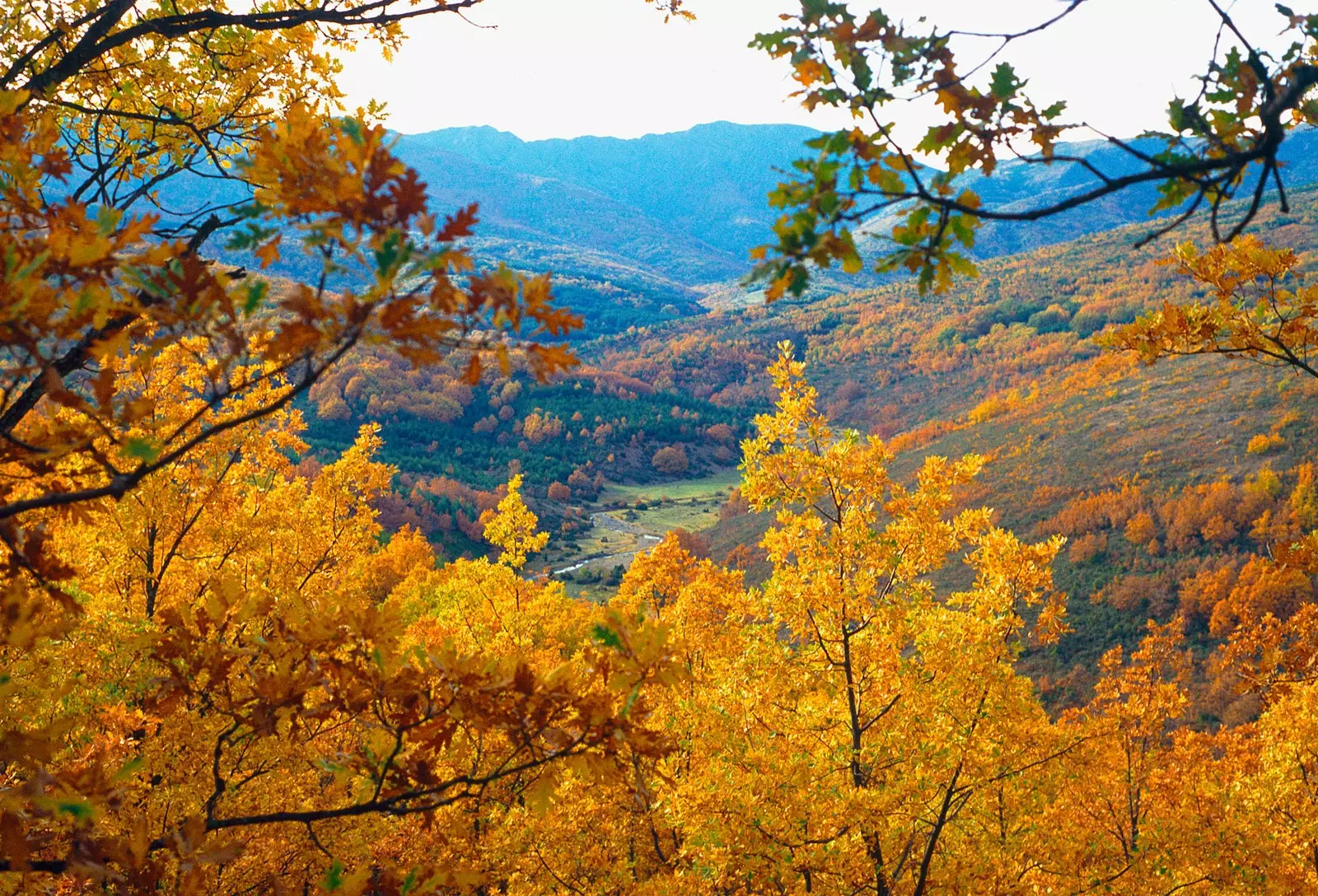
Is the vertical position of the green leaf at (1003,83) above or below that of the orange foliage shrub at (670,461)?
above

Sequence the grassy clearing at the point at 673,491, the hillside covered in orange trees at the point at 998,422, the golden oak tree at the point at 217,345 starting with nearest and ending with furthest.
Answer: the golden oak tree at the point at 217,345
the hillside covered in orange trees at the point at 998,422
the grassy clearing at the point at 673,491

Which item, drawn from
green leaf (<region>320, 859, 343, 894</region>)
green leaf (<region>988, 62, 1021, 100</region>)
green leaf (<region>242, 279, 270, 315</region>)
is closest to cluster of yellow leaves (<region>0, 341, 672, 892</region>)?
green leaf (<region>320, 859, 343, 894</region>)

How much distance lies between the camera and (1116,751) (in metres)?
13.7

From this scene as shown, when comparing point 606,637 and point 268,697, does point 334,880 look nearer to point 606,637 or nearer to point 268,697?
point 268,697

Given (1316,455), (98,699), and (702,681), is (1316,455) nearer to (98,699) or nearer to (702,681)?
(702,681)

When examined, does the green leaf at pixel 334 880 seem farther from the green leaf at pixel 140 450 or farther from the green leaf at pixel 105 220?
the green leaf at pixel 105 220

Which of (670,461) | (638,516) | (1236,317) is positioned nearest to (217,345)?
(1236,317)

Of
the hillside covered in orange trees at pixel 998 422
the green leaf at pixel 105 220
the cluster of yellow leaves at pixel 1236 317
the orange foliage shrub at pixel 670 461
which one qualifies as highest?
the green leaf at pixel 105 220

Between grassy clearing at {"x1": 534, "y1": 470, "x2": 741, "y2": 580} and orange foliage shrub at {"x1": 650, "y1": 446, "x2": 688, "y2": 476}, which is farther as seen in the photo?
orange foliage shrub at {"x1": 650, "y1": 446, "x2": 688, "y2": 476}

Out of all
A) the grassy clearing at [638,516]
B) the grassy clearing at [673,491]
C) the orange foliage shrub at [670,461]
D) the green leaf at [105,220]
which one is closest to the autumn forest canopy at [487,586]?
the green leaf at [105,220]

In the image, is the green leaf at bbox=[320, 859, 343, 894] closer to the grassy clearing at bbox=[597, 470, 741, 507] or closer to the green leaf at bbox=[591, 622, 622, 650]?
the green leaf at bbox=[591, 622, 622, 650]

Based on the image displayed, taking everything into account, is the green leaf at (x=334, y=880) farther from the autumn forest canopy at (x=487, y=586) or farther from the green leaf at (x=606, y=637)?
the green leaf at (x=606, y=637)

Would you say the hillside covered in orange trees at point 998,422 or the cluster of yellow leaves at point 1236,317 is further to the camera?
the hillside covered in orange trees at point 998,422

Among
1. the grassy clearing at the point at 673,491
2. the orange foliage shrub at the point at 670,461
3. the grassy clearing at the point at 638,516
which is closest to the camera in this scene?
the grassy clearing at the point at 638,516
